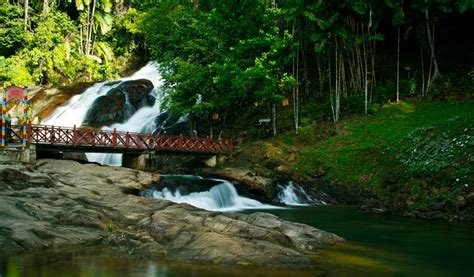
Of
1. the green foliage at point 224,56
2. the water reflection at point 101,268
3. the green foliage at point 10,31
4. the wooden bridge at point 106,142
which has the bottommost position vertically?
the water reflection at point 101,268

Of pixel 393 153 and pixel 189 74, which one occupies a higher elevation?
pixel 189 74

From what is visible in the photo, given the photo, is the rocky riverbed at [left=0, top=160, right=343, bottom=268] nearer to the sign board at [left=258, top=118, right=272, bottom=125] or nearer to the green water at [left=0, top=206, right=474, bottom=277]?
the green water at [left=0, top=206, right=474, bottom=277]

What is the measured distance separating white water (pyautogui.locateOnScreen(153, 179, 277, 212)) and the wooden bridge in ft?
19.4

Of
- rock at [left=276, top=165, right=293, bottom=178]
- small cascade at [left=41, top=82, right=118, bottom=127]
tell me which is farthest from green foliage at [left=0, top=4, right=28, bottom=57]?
rock at [left=276, top=165, right=293, bottom=178]

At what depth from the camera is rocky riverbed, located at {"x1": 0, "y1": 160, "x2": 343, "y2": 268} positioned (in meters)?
11.1

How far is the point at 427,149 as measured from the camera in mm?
22953

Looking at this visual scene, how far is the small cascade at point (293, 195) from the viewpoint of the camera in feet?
81.4

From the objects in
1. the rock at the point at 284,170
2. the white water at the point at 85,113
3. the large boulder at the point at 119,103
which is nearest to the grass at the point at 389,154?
the rock at the point at 284,170

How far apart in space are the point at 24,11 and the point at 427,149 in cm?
4802

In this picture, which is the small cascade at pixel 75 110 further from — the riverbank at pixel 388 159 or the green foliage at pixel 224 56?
the riverbank at pixel 388 159

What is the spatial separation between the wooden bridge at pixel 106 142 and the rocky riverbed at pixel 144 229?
25.2ft

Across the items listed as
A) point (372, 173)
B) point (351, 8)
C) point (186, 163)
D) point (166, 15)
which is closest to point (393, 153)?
point (372, 173)

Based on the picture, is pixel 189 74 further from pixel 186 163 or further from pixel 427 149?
pixel 427 149

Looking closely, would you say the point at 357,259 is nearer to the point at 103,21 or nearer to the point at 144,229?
the point at 144,229
